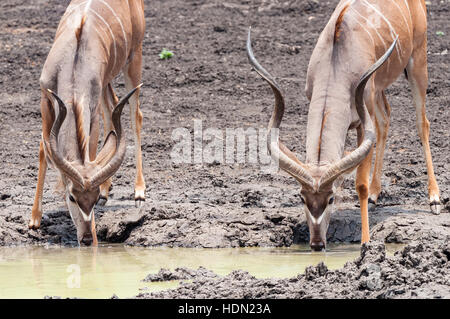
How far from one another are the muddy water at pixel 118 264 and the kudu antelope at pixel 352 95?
0.36 meters

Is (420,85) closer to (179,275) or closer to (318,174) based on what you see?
(318,174)

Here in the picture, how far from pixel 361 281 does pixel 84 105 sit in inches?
119

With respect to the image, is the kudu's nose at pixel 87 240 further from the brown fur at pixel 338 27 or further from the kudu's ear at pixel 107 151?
the brown fur at pixel 338 27

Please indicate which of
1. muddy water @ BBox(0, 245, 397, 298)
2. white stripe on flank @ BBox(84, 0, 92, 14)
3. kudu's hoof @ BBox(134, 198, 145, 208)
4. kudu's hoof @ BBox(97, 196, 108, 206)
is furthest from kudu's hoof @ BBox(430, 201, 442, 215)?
Answer: white stripe on flank @ BBox(84, 0, 92, 14)

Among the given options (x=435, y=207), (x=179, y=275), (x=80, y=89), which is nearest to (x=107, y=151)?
(x=80, y=89)

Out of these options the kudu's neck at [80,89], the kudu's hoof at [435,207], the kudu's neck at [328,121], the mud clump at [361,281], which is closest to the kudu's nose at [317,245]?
the kudu's neck at [328,121]

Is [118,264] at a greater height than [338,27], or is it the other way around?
[338,27]

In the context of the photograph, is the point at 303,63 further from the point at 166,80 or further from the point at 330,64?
the point at 330,64

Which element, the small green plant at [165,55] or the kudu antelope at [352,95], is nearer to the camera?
the kudu antelope at [352,95]

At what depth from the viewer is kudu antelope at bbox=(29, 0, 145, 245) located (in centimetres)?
689

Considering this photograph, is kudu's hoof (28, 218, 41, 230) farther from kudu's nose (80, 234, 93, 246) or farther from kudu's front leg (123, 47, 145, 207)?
kudu's front leg (123, 47, 145, 207)

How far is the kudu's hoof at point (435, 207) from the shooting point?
795 centimetres

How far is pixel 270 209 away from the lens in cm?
785

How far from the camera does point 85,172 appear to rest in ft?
22.6
